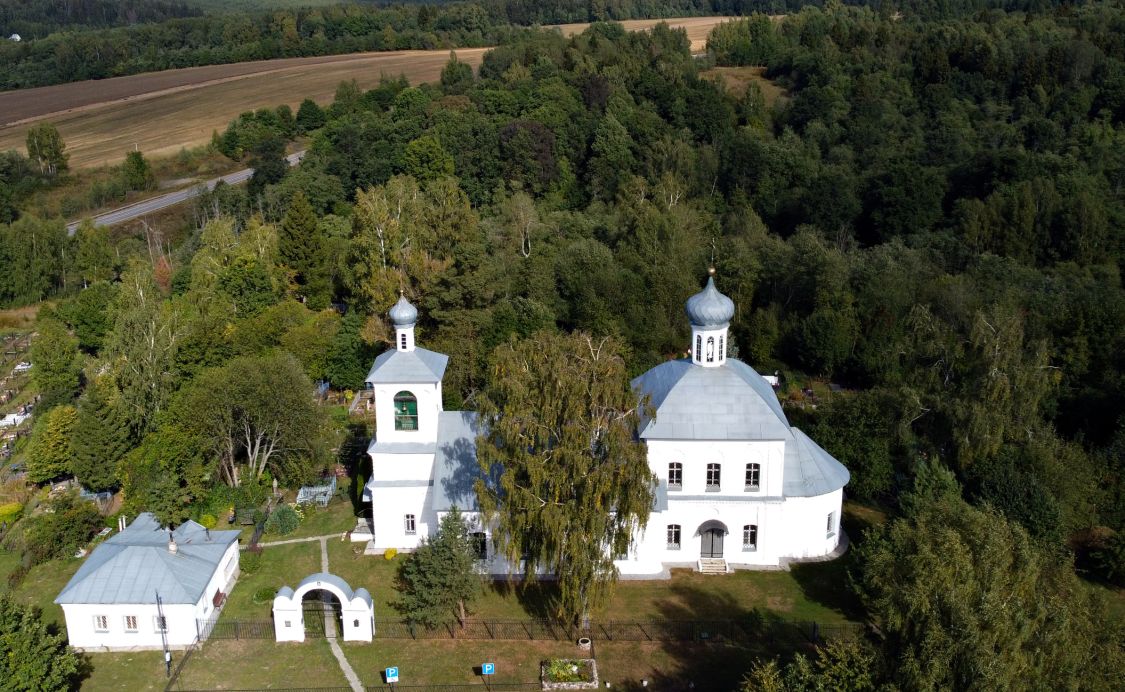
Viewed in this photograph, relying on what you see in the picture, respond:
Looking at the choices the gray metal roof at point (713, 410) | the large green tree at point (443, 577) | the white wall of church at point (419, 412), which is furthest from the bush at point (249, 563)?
the gray metal roof at point (713, 410)

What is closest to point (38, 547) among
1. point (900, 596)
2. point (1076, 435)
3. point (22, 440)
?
point (22, 440)

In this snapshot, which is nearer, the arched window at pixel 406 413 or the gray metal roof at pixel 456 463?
the gray metal roof at pixel 456 463

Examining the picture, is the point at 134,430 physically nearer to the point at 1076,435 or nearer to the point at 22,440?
the point at 22,440

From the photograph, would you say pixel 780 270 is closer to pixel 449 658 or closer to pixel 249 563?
pixel 449 658

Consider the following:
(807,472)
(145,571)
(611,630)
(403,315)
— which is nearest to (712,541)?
(807,472)

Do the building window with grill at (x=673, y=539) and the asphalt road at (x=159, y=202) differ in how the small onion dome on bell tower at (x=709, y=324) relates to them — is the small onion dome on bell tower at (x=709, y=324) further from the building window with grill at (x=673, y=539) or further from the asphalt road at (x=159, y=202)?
the asphalt road at (x=159, y=202)

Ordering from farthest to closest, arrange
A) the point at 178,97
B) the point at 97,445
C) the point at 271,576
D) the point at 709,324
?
1. the point at 178,97
2. the point at 97,445
3. the point at 709,324
4. the point at 271,576

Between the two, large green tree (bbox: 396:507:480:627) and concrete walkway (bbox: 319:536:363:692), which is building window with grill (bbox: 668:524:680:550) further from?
concrete walkway (bbox: 319:536:363:692)
